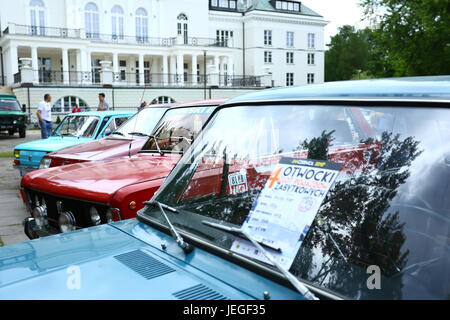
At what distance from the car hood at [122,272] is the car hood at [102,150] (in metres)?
4.73

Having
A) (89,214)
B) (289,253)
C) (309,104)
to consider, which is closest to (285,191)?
(289,253)

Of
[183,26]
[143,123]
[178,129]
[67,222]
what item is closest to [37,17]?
[183,26]

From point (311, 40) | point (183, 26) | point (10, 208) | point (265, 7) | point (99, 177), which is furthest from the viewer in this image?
point (311, 40)

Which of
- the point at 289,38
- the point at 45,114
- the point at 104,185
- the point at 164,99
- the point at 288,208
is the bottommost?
the point at 104,185

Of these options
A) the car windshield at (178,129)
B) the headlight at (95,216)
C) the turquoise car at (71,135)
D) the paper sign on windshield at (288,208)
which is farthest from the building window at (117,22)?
the paper sign on windshield at (288,208)

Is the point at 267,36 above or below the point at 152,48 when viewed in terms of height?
above

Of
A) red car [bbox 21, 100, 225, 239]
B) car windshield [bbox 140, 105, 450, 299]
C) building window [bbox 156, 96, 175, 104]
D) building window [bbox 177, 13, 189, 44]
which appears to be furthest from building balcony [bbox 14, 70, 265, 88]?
car windshield [bbox 140, 105, 450, 299]

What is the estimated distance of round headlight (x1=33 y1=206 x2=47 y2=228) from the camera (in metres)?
3.57

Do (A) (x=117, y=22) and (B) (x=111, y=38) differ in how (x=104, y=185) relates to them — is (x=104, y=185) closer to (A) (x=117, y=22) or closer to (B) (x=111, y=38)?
(B) (x=111, y=38)

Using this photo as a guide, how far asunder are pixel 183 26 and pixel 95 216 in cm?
5162

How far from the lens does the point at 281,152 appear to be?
1.93 meters

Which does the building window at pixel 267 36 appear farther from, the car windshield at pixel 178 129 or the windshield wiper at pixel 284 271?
the windshield wiper at pixel 284 271

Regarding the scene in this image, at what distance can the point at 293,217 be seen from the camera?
1.61 meters
